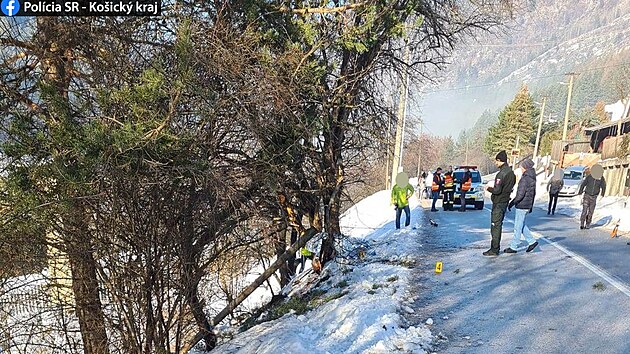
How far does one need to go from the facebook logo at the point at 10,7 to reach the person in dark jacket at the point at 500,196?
7833 mm

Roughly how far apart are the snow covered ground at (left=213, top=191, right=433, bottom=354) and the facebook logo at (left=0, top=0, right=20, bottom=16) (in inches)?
182

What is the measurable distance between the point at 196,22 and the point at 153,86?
1372 mm

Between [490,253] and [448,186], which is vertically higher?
[448,186]

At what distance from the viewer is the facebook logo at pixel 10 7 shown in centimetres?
473

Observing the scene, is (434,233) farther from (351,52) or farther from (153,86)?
(153,86)

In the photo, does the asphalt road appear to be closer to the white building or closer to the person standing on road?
the person standing on road

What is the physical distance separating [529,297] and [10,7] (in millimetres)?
7159

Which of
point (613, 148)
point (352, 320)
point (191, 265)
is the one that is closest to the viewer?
point (352, 320)

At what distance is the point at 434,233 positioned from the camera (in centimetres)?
1246

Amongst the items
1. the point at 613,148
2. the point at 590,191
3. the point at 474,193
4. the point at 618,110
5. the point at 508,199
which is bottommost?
A: the point at 474,193

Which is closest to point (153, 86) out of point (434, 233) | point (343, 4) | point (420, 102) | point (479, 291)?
point (343, 4)

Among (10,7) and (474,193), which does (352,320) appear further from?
(474,193)

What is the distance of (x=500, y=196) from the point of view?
8.65 meters

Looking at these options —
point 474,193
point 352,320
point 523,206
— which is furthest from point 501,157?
point 474,193
